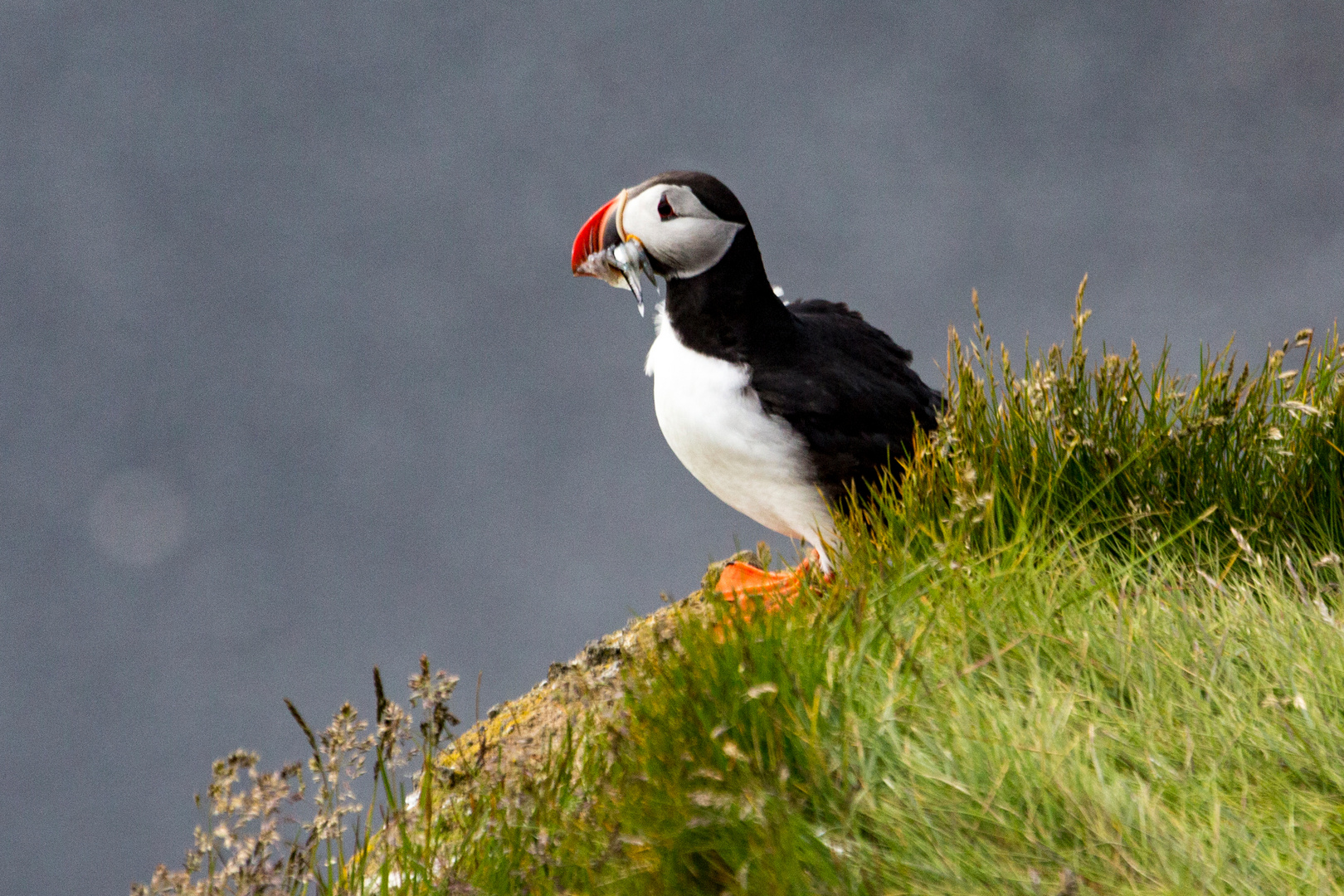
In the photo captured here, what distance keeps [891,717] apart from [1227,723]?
98cm

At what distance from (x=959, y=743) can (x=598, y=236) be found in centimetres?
292

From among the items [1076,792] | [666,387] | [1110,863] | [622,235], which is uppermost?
[622,235]

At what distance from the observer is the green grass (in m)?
2.96

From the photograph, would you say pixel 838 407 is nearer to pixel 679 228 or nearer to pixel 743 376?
pixel 743 376

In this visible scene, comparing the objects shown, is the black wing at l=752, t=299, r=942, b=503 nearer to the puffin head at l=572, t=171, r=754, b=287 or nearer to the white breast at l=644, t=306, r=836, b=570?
the white breast at l=644, t=306, r=836, b=570

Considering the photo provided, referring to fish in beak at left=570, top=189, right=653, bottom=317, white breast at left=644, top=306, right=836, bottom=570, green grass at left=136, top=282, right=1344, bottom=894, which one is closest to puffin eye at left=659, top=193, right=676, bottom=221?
fish in beak at left=570, top=189, right=653, bottom=317

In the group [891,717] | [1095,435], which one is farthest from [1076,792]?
[1095,435]

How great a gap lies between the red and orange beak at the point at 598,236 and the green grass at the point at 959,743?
65.3 inches

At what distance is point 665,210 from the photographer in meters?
5.15

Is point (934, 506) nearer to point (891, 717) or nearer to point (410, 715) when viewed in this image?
point (891, 717)

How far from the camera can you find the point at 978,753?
10.3 ft

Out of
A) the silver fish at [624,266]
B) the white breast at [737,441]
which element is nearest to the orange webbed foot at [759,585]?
the white breast at [737,441]

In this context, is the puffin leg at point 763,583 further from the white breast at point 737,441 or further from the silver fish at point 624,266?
the silver fish at point 624,266

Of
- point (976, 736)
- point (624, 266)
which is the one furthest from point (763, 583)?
point (976, 736)
